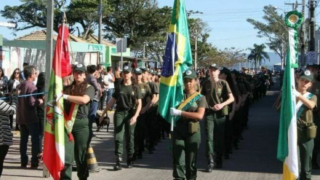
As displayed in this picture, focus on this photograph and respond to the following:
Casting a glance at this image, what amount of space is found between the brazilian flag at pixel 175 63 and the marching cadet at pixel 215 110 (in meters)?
2.04

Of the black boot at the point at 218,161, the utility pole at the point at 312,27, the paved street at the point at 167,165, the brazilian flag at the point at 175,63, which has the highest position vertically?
the utility pole at the point at 312,27

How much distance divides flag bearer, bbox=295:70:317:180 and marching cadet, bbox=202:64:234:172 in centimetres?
284

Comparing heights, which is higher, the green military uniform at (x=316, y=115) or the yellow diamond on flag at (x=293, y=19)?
the yellow diamond on flag at (x=293, y=19)

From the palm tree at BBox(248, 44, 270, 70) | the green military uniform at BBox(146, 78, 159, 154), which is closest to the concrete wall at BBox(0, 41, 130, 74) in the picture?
the green military uniform at BBox(146, 78, 159, 154)

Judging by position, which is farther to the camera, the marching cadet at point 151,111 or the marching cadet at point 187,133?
the marching cadet at point 151,111

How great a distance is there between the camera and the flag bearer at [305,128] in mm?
9000

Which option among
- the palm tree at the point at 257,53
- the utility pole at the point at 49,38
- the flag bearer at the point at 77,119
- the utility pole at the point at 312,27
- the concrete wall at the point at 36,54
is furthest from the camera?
the palm tree at the point at 257,53

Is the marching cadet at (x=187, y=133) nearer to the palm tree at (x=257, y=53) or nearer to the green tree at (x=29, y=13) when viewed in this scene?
the green tree at (x=29, y=13)

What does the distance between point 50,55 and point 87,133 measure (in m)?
2.34

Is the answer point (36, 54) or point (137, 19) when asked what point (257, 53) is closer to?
point (137, 19)

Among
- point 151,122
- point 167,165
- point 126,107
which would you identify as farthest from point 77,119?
point 151,122

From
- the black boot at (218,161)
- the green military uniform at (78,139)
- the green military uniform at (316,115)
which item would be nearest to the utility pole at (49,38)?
the green military uniform at (78,139)

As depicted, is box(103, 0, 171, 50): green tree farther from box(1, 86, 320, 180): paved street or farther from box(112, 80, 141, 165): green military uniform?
box(112, 80, 141, 165): green military uniform

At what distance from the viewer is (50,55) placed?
11219 mm
